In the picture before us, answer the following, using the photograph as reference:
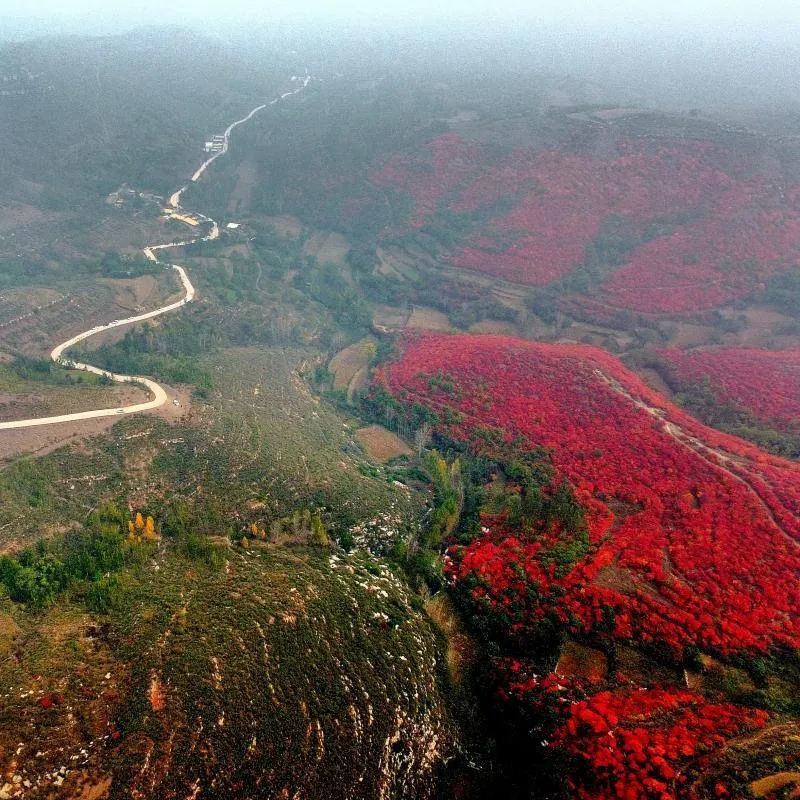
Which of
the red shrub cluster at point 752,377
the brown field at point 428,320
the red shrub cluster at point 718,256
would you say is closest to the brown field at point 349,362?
the brown field at point 428,320

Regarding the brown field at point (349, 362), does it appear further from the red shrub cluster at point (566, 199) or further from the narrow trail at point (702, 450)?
the narrow trail at point (702, 450)

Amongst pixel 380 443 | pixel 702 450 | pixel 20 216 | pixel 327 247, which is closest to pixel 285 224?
pixel 327 247

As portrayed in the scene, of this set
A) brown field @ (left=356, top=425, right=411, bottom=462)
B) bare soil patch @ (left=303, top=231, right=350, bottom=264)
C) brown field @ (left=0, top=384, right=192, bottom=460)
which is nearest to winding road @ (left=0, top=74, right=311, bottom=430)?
brown field @ (left=0, top=384, right=192, bottom=460)

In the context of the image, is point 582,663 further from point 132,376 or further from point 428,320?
point 428,320

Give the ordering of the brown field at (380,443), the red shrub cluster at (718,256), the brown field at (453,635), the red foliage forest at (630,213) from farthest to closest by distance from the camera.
→ the red foliage forest at (630,213) < the red shrub cluster at (718,256) < the brown field at (380,443) < the brown field at (453,635)

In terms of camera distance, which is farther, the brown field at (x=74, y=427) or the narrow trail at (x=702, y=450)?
the brown field at (x=74, y=427)

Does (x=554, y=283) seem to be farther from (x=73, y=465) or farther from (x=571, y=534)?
(x=73, y=465)
